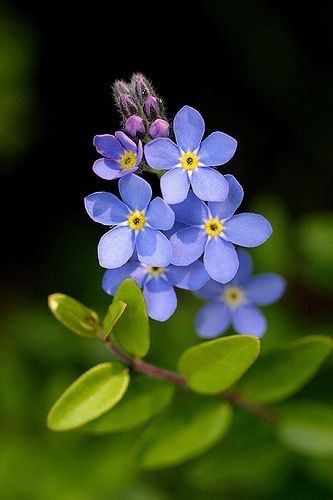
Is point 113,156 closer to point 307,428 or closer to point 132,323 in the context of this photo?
point 132,323

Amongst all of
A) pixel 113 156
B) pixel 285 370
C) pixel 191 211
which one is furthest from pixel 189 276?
pixel 285 370

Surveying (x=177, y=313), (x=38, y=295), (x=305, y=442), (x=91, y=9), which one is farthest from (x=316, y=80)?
(x=305, y=442)

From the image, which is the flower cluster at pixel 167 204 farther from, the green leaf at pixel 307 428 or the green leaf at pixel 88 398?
the green leaf at pixel 307 428

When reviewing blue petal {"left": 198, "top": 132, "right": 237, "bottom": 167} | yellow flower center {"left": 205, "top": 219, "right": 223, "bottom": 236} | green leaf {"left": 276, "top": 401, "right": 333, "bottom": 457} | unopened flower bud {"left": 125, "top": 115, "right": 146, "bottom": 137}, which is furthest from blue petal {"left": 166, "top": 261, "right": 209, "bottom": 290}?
green leaf {"left": 276, "top": 401, "right": 333, "bottom": 457}

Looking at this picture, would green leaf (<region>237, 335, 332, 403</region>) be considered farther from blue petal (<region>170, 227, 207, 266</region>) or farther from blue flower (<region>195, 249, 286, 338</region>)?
blue petal (<region>170, 227, 207, 266</region>)

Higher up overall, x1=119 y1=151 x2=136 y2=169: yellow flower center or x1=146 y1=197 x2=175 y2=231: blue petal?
x1=119 y1=151 x2=136 y2=169: yellow flower center

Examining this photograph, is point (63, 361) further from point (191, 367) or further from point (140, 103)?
point (140, 103)

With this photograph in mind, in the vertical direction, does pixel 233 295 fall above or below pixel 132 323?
above
